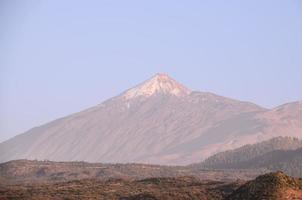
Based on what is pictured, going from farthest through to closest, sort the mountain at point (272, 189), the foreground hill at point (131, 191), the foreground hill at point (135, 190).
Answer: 1. the foreground hill at point (131, 191)
2. the foreground hill at point (135, 190)
3. the mountain at point (272, 189)

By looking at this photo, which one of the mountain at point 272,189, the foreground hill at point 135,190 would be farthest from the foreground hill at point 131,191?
the mountain at point 272,189

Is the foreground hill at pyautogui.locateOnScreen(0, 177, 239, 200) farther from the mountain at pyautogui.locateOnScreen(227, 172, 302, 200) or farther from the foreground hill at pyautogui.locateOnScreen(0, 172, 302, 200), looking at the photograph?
the mountain at pyautogui.locateOnScreen(227, 172, 302, 200)

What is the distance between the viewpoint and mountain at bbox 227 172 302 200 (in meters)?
98.2

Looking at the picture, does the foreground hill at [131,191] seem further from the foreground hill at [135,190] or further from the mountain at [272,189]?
the mountain at [272,189]

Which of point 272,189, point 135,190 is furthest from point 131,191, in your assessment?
point 272,189

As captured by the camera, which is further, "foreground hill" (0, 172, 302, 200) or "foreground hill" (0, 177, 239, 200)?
"foreground hill" (0, 177, 239, 200)

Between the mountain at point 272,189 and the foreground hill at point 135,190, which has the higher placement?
the foreground hill at point 135,190

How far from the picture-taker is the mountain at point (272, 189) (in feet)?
322

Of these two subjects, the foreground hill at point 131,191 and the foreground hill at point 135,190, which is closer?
the foreground hill at point 135,190

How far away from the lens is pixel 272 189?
328 ft

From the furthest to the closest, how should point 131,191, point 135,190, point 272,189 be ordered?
point 135,190 < point 131,191 < point 272,189

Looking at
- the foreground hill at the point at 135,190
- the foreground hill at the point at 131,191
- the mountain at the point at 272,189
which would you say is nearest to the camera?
the mountain at the point at 272,189

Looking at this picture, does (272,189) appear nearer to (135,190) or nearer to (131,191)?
(131,191)

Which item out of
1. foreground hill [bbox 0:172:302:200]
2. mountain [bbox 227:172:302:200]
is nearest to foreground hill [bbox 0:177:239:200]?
foreground hill [bbox 0:172:302:200]
